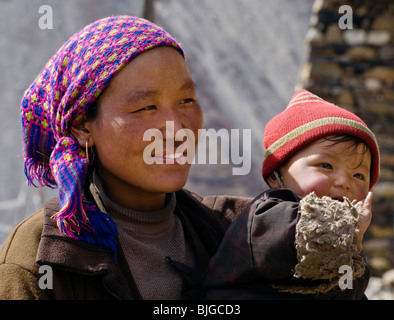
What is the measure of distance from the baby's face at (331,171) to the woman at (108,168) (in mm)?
364

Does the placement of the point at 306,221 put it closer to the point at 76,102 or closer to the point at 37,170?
the point at 76,102

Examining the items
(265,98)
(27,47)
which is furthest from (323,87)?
(265,98)

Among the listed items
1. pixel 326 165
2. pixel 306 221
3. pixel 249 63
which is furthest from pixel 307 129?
pixel 249 63

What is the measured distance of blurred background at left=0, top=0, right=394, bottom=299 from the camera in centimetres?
341

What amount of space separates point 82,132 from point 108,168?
0.49 feet

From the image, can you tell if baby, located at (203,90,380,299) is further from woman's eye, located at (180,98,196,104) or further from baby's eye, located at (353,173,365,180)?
woman's eye, located at (180,98,196,104)

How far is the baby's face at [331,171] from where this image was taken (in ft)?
6.21

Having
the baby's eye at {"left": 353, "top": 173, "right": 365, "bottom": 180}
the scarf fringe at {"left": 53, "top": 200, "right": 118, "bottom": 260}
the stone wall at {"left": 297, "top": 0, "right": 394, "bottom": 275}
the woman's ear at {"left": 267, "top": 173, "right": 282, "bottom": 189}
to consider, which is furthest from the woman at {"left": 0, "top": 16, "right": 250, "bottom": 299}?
the stone wall at {"left": 297, "top": 0, "right": 394, "bottom": 275}

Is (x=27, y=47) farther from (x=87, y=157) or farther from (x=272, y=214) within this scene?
(x=272, y=214)

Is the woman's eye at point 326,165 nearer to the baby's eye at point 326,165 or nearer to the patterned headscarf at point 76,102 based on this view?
the baby's eye at point 326,165

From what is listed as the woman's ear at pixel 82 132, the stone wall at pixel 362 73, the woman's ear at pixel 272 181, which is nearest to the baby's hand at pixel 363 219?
the woman's ear at pixel 272 181

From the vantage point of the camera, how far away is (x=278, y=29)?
8.59 meters

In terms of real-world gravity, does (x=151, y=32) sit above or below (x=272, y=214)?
above
